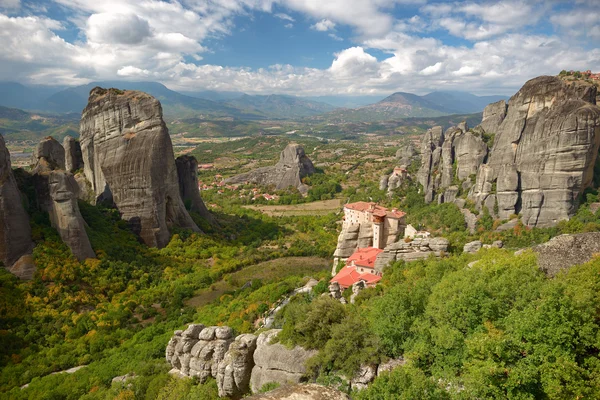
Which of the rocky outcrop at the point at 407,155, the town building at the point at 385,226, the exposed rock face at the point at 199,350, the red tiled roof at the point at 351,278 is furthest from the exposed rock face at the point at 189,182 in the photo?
the rocky outcrop at the point at 407,155

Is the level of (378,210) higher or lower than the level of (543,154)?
Answer: lower

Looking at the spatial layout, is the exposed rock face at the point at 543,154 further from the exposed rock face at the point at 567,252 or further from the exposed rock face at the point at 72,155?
the exposed rock face at the point at 72,155

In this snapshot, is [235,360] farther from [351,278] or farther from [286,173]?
[286,173]

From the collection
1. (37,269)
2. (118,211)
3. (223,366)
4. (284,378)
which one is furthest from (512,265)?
(118,211)

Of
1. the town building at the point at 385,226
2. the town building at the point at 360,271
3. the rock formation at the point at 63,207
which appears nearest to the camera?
the town building at the point at 360,271

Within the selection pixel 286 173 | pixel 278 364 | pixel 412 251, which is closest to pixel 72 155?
pixel 412 251

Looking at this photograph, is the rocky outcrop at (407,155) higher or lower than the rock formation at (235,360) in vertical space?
higher

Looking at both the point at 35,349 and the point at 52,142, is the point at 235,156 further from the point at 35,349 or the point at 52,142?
the point at 35,349
